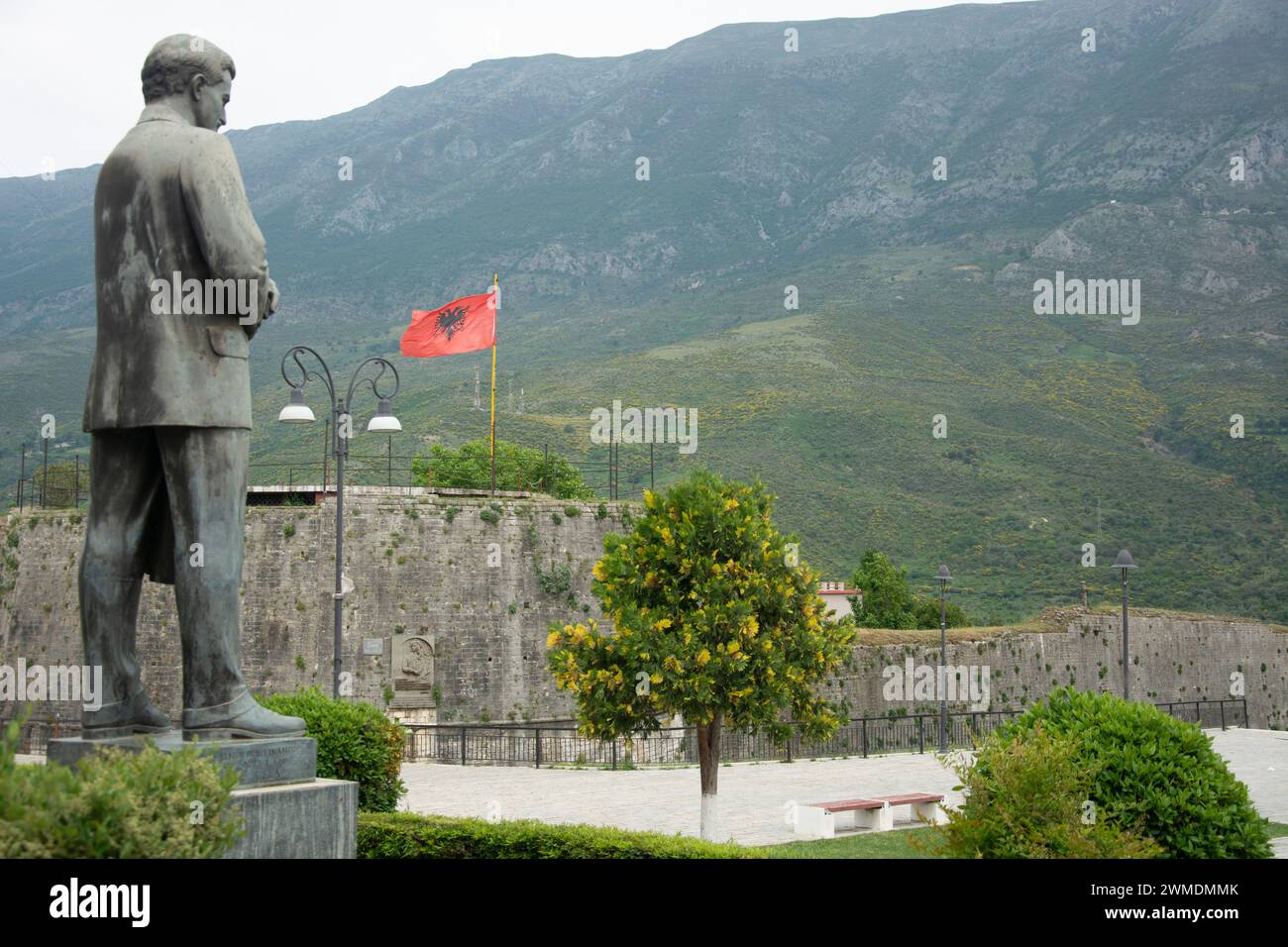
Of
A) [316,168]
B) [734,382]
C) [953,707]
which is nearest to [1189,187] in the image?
[734,382]

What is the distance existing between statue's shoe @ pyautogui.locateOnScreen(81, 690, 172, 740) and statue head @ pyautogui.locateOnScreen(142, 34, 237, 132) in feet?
9.79

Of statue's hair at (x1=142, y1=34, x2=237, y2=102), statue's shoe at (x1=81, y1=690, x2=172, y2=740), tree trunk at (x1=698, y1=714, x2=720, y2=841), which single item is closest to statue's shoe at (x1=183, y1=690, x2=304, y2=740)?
statue's shoe at (x1=81, y1=690, x2=172, y2=740)

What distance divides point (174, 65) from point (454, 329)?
21698 millimetres

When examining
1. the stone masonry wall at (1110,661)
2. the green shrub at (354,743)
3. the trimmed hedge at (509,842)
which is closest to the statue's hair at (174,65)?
the trimmed hedge at (509,842)

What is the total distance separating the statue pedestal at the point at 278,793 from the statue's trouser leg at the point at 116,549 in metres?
0.39

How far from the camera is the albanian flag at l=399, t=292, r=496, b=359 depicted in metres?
28.1

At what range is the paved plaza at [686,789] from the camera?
17562 mm

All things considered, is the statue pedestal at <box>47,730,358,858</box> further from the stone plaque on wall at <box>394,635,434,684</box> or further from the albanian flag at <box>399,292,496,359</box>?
the stone plaque on wall at <box>394,635,434,684</box>

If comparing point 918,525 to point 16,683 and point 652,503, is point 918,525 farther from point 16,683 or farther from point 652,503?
point 652,503

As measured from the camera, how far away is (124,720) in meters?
6.62

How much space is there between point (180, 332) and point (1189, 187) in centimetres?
12858

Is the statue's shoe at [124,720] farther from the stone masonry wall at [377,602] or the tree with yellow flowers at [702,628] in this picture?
the stone masonry wall at [377,602]

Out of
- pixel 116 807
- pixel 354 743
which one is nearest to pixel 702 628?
pixel 354 743

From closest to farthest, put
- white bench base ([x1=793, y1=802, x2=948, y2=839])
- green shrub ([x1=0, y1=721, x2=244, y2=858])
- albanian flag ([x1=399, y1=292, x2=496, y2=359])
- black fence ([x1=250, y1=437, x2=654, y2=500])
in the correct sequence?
green shrub ([x1=0, y1=721, x2=244, y2=858])
white bench base ([x1=793, y1=802, x2=948, y2=839])
albanian flag ([x1=399, y1=292, x2=496, y2=359])
black fence ([x1=250, y1=437, x2=654, y2=500])
